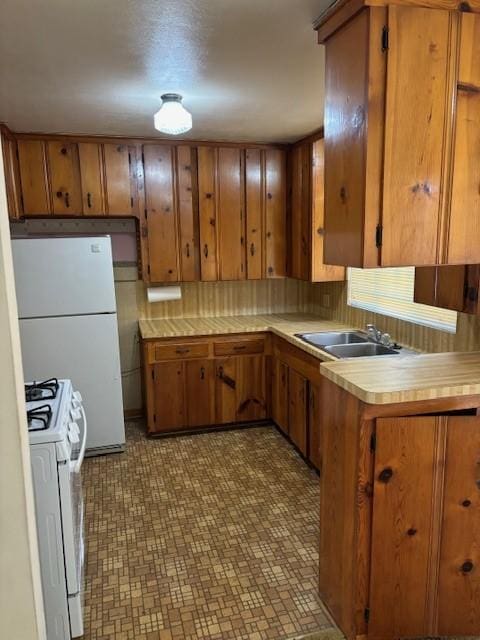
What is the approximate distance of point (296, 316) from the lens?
4.21 meters

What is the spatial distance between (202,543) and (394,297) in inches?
76.4

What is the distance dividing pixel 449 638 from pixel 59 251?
9.96ft

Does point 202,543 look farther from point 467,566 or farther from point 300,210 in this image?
point 300,210

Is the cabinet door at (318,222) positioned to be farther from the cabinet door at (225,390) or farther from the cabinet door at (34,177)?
the cabinet door at (34,177)

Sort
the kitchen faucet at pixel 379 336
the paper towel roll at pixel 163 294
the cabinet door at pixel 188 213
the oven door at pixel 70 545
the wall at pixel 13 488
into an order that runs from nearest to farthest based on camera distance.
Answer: the wall at pixel 13 488 < the oven door at pixel 70 545 < the kitchen faucet at pixel 379 336 < the cabinet door at pixel 188 213 < the paper towel roll at pixel 163 294

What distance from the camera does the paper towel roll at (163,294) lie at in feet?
13.2

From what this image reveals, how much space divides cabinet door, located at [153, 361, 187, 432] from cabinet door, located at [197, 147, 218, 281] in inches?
32.2

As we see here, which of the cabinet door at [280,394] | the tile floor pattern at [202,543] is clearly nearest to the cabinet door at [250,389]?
the cabinet door at [280,394]

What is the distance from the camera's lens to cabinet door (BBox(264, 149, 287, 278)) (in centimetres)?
385

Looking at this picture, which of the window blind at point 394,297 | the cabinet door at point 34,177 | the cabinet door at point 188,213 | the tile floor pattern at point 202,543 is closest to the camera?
the tile floor pattern at point 202,543

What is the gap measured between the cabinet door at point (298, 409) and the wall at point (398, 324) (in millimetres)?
Result: 664

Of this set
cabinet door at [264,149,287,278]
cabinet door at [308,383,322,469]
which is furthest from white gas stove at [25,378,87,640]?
cabinet door at [264,149,287,278]

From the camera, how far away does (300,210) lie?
373cm

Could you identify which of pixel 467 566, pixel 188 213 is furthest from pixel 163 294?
pixel 467 566
